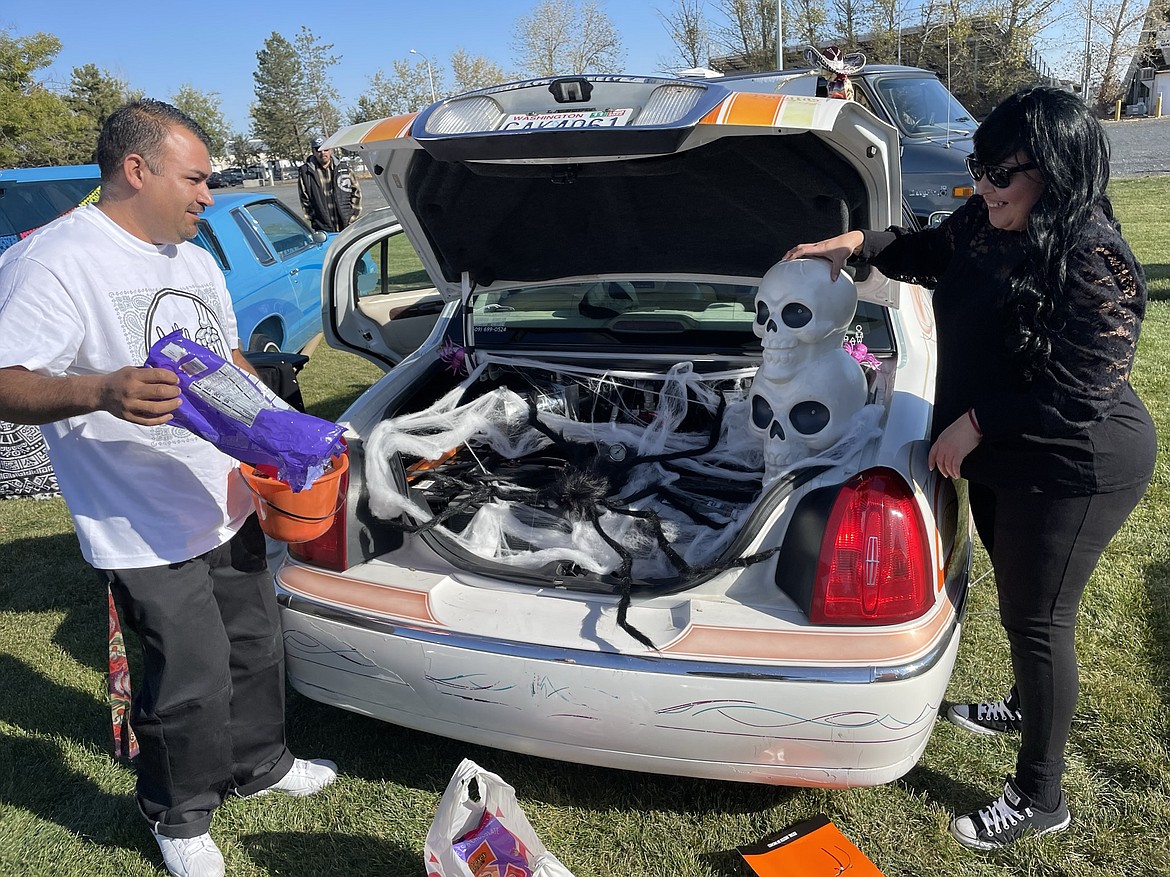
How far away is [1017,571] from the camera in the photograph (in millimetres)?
1938

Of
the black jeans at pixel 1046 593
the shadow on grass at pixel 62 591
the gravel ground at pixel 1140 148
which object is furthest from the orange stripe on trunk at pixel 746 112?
the gravel ground at pixel 1140 148

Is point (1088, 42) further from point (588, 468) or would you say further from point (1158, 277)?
point (588, 468)

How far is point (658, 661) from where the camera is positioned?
1843mm

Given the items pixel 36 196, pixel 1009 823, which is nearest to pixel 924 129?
pixel 36 196

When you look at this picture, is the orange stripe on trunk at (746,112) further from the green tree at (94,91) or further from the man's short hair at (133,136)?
the green tree at (94,91)

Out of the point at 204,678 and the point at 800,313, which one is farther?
the point at 800,313

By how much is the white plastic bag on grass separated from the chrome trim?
28 cm

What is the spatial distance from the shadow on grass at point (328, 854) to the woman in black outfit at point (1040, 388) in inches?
55.9

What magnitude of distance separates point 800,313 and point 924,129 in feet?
25.0

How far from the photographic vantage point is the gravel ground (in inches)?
677

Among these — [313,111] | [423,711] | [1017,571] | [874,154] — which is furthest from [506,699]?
[313,111]

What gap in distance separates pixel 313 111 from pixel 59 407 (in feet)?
247

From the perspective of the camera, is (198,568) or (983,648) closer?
→ (198,568)

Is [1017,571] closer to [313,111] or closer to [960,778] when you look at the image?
[960,778]
